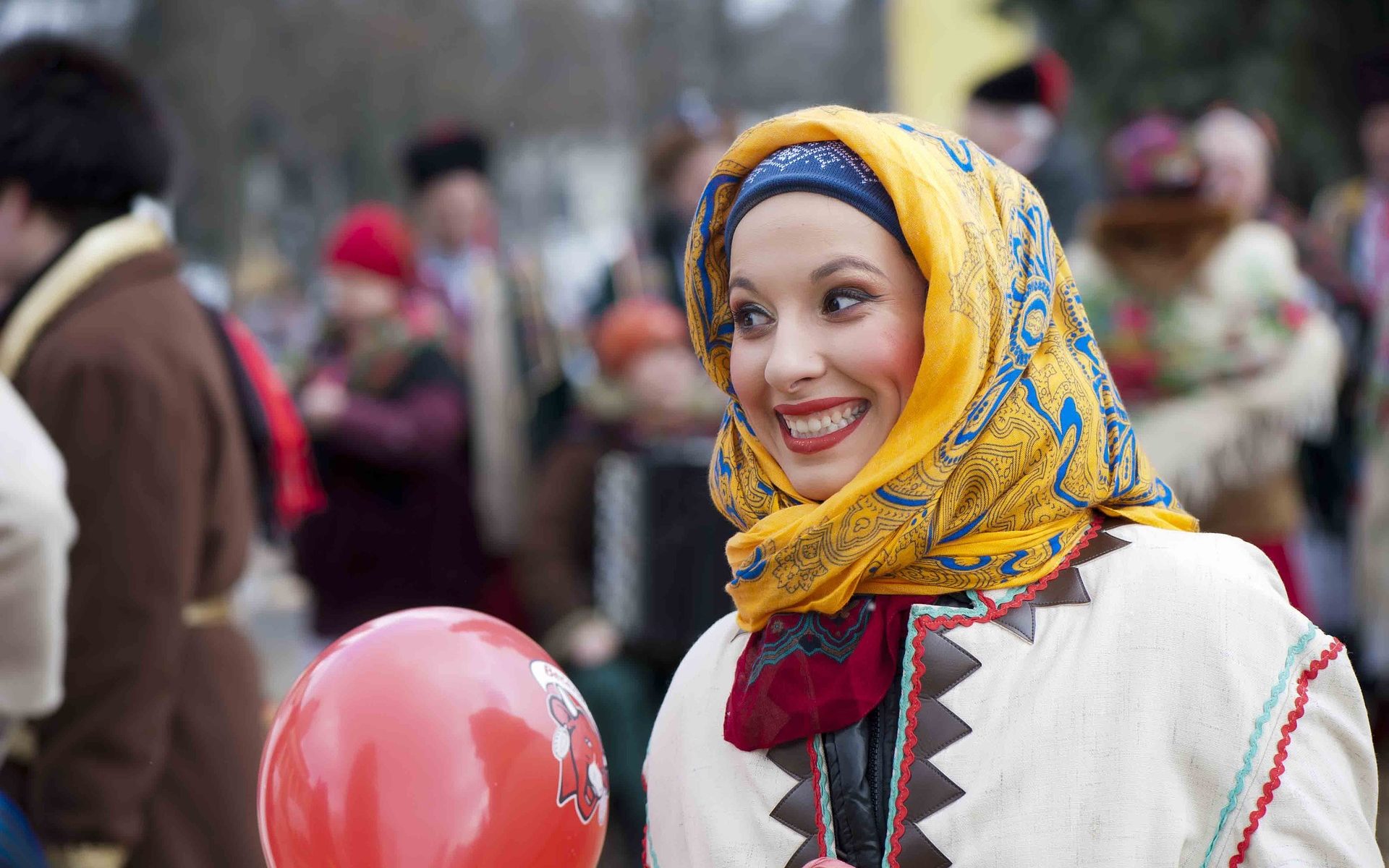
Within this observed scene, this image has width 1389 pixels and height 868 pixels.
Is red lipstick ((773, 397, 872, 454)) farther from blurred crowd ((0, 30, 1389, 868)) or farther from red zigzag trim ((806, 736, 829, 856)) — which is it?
blurred crowd ((0, 30, 1389, 868))

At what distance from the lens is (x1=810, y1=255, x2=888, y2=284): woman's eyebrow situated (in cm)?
201

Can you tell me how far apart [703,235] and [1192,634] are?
0.87 metres

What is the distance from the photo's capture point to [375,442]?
5688 mm

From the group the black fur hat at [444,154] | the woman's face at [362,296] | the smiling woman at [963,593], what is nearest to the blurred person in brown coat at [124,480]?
the smiling woman at [963,593]

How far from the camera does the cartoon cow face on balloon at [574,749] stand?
216 cm

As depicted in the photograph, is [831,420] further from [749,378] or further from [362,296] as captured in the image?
[362,296]

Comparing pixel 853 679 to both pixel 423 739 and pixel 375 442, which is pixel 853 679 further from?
pixel 375 442

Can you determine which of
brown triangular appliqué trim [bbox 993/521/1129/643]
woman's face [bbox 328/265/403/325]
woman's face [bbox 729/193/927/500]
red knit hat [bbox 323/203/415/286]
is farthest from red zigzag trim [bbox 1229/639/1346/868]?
red knit hat [bbox 323/203/415/286]

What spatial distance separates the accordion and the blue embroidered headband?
311cm

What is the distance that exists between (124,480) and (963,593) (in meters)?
1.97

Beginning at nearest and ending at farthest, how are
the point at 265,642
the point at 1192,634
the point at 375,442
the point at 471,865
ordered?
the point at 1192,634 < the point at 471,865 < the point at 375,442 < the point at 265,642

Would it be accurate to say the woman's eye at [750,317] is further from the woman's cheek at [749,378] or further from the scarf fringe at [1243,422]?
the scarf fringe at [1243,422]

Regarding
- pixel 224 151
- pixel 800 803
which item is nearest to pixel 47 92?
pixel 800 803

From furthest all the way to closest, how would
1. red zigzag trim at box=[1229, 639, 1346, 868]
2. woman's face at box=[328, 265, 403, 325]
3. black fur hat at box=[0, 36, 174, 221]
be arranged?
woman's face at box=[328, 265, 403, 325], black fur hat at box=[0, 36, 174, 221], red zigzag trim at box=[1229, 639, 1346, 868]
